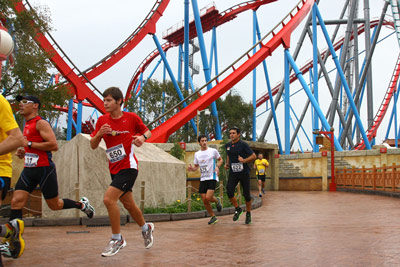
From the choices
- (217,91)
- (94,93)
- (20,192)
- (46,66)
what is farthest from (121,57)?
(20,192)

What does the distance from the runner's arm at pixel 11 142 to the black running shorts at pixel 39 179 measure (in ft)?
4.89

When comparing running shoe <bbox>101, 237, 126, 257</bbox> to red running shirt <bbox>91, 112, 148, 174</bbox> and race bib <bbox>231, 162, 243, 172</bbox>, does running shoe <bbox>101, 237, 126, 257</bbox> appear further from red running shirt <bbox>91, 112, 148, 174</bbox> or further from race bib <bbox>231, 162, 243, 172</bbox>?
race bib <bbox>231, 162, 243, 172</bbox>

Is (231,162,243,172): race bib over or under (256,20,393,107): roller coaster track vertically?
under

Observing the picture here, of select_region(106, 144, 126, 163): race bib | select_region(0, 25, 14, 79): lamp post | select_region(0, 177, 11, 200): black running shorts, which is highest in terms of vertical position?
select_region(0, 25, 14, 79): lamp post

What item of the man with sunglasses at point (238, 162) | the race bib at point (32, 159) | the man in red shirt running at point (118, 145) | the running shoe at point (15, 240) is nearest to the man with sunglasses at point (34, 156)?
the race bib at point (32, 159)

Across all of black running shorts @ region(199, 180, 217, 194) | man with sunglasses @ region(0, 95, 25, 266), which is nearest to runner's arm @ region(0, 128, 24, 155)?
man with sunglasses @ region(0, 95, 25, 266)

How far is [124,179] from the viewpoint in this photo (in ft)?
14.6

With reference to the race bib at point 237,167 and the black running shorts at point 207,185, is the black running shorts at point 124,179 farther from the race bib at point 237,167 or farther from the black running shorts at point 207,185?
the black running shorts at point 207,185

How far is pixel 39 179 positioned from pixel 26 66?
1118 cm

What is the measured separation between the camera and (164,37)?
34.6 m

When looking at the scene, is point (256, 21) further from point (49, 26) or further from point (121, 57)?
point (49, 26)

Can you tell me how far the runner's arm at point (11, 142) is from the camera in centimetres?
320

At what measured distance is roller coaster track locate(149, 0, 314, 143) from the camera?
20.3 m

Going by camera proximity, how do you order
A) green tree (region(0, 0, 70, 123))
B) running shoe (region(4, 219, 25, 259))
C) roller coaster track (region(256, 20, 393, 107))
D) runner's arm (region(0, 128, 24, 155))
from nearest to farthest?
runner's arm (region(0, 128, 24, 155))
running shoe (region(4, 219, 25, 259))
green tree (region(0, 0, 70, 123))
roller coaster track (region(256, 20, 393, 107))
